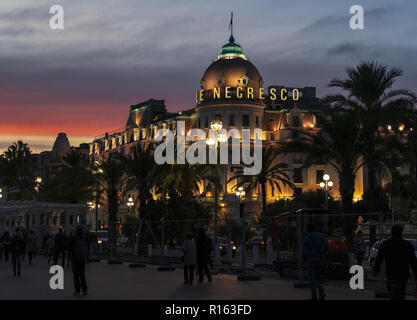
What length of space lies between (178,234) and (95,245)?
31.4 feet

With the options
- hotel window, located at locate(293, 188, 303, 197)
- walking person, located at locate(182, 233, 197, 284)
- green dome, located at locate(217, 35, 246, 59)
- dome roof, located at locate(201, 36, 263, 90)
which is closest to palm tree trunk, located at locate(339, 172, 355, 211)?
walking person, located at locate(182, 233, 197, 284)

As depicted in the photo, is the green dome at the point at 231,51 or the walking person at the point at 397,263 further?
the green dome at the point at 231,51

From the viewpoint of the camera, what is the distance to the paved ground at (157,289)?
18844 mm

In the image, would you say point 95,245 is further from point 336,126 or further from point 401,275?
point 401,275

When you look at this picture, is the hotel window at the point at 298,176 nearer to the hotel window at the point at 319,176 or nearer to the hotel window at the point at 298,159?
the hotel window at the point at 298,159

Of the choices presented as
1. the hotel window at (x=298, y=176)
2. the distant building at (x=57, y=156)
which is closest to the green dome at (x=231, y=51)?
the hotel window at (x=298, y=176)

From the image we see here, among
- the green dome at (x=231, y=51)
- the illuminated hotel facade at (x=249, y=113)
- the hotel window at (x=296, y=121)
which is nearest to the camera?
the illuminated hotel facade at (x=249, y=113)

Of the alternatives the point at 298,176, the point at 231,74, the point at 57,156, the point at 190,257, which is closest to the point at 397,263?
the point at 190,257

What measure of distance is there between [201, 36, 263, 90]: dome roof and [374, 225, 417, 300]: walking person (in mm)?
90965

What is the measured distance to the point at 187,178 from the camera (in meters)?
52.9

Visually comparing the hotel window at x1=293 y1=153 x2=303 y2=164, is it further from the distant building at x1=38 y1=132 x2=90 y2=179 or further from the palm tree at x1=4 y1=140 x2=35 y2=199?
the distant building at x1=38 y1=132 x2=90 y2=179

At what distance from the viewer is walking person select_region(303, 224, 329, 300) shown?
1681 cm

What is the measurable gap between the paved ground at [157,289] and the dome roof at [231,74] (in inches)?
3079
